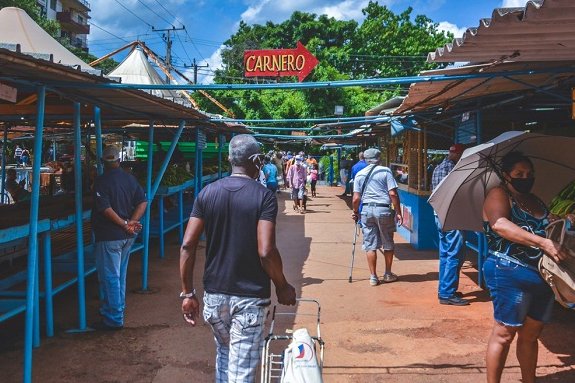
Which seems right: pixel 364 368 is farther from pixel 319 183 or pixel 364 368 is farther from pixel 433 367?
pixel 319 183

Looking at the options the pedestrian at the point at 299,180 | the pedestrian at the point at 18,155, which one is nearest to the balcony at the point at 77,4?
the pedestrian at the point at 18,155

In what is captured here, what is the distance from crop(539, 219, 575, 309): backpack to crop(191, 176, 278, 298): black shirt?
161 centimetres

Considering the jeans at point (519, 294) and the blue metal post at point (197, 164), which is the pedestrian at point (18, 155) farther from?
the jeans at point (519, 294)

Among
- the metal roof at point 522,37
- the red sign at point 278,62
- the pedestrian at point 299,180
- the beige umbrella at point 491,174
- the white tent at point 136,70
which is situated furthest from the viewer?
the red sign at point 278,62

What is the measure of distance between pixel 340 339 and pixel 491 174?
214 cm

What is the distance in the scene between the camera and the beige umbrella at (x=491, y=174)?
4012 mm

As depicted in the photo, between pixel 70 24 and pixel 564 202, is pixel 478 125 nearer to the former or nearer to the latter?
pixel 564 202

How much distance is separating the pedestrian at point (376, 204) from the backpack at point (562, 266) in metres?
3.81

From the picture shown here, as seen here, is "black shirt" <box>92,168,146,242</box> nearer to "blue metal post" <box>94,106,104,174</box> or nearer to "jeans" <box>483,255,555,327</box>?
"blue metal post" <box>94,106,104,174</box>

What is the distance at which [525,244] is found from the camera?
3211 millimetres

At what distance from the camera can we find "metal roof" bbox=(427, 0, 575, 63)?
288 centimetres

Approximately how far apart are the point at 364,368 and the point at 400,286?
2.86 meters

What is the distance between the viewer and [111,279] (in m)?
5.19

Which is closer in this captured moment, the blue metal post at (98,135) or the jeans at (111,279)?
the jeans at (111,279)
